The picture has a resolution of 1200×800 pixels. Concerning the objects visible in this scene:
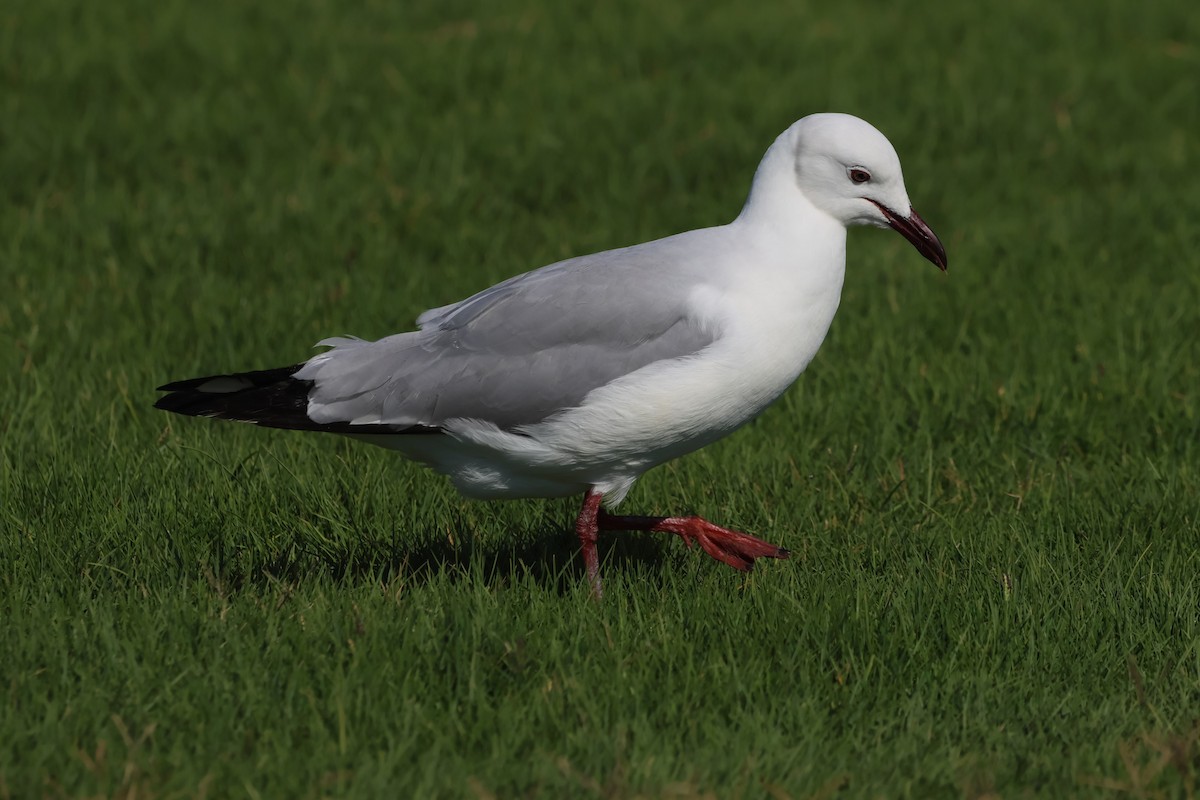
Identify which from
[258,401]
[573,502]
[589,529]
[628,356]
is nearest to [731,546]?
[589,529]

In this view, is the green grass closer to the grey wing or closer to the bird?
the bird

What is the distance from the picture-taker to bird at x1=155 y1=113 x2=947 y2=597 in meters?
4.58

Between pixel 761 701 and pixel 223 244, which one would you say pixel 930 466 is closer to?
pixel 761 701

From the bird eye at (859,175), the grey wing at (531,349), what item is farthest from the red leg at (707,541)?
the bird eye at (859,175)

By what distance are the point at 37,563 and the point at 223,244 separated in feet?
11.6

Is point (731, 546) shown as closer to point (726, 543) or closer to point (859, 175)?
point (726, 543)

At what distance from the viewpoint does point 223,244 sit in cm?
817

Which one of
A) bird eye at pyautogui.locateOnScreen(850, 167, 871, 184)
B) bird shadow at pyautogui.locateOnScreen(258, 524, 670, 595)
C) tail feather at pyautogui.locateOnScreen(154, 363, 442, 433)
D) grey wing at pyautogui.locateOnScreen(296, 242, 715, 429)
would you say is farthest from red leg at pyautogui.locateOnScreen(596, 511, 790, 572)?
bird eye at pyautogui.locateOnScreen(850, 167, 871, 184)

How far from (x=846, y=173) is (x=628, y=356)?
0.85m

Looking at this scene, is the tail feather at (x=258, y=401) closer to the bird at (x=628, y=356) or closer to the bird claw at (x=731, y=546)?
the bird at (x=628, y=356)

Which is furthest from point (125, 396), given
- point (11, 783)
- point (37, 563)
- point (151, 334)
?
point (11, 783)

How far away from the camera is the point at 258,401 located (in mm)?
5016

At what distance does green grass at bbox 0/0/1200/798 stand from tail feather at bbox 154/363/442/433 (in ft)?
1.39

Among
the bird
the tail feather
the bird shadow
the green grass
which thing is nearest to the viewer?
the green grass
